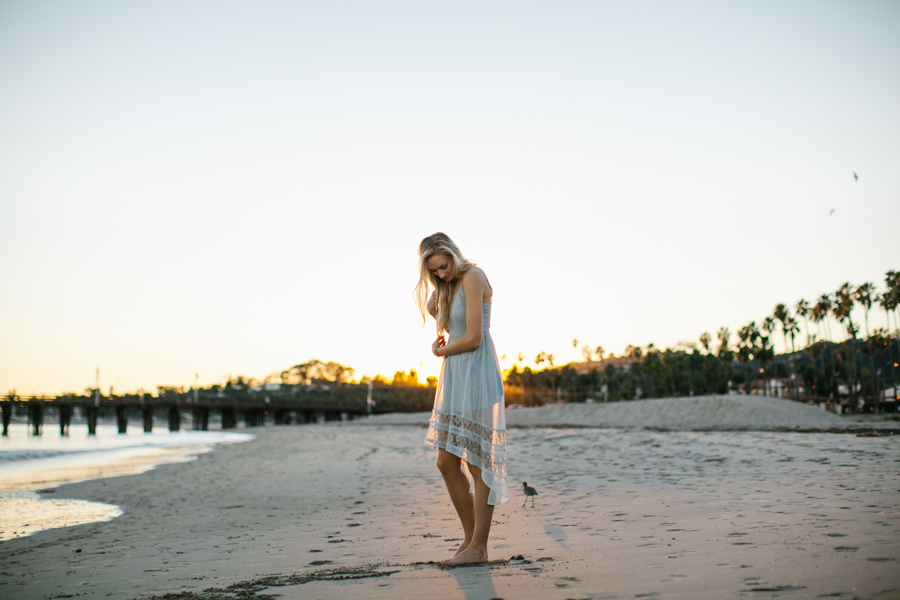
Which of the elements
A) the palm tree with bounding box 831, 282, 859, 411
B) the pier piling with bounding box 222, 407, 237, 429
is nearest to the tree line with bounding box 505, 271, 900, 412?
the palm tree with bounding box 831, 282, 859, 411

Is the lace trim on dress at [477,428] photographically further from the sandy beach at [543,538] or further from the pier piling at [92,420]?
the pier piling at [92,420]

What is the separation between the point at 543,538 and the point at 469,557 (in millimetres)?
817

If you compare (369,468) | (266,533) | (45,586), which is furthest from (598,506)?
(369,468)

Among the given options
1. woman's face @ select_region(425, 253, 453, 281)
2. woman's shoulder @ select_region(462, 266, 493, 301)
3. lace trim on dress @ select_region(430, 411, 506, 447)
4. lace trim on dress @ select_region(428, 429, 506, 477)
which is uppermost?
woman's face @ select_region(425, 253, 453, 281)

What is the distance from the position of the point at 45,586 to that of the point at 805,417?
2850cm

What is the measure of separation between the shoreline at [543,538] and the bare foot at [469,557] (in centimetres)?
6

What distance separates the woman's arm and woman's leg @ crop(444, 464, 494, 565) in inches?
24.0

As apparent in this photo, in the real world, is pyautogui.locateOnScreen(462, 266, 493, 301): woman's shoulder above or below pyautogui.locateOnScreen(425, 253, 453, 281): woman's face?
below

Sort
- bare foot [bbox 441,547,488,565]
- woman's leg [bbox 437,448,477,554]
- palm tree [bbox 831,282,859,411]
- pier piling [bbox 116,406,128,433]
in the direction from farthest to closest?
pier piling [bbox 116,406,128,433] → palm tree [bbox 831,282,859,411] → woman's leg [bbox 437,448,477,554] → bare foot [bbox 441,547,488,565]

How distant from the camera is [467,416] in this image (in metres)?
2.96

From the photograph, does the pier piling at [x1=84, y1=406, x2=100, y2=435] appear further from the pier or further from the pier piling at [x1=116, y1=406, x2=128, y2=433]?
the pier piling at [x1=116, y1=406, x2=128, y2=433]

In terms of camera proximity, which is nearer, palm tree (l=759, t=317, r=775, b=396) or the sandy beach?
the sandy beach

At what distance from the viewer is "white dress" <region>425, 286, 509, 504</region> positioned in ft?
9.61

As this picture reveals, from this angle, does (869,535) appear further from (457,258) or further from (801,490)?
(457,258)
